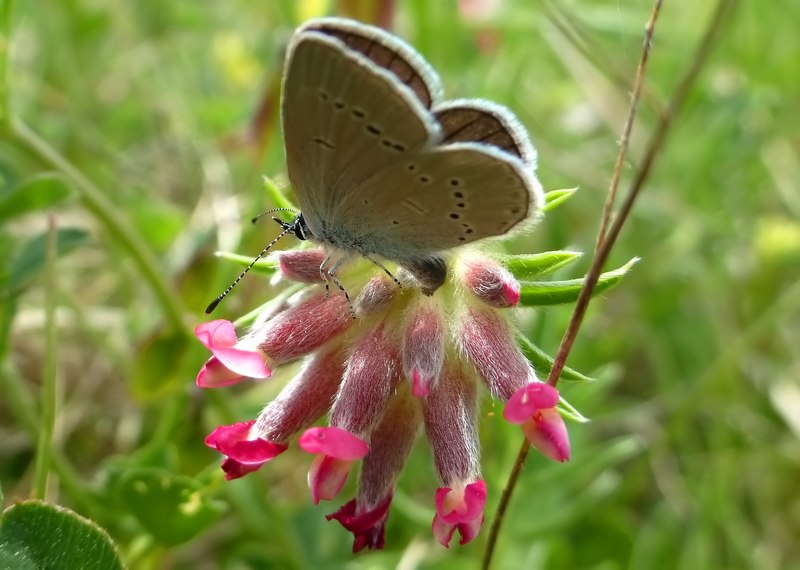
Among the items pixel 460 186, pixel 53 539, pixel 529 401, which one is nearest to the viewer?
pixel 529 401

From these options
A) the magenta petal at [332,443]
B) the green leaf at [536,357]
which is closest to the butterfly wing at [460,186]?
the green leaf at [536,357]

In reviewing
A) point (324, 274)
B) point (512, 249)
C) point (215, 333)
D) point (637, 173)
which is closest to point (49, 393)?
point (215, 333)

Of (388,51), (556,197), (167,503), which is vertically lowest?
(167,503)

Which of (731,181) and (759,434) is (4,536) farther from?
(731,181)

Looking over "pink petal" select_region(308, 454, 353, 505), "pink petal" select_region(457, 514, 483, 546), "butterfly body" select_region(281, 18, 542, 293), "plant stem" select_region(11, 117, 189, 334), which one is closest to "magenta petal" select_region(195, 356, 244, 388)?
"pink petal" select_region(308, 454, 353, 505)

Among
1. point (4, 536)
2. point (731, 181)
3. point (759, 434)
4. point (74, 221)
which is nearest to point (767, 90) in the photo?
point (731, 181)

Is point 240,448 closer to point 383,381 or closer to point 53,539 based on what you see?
point 383,381
